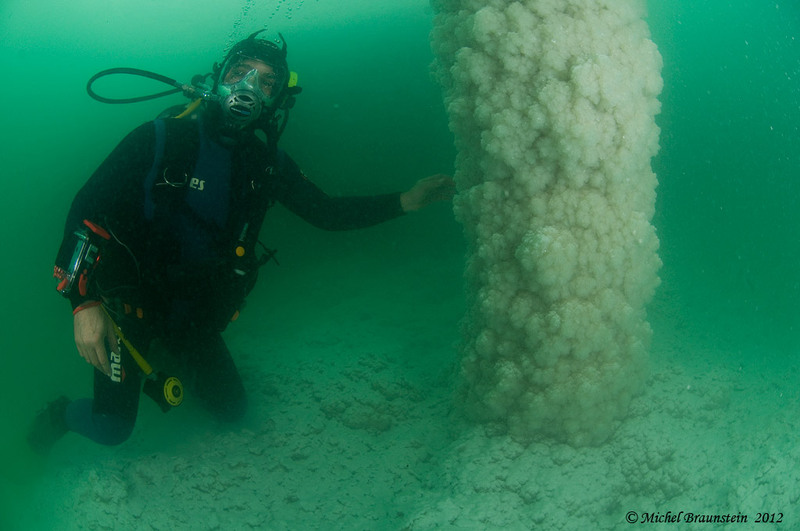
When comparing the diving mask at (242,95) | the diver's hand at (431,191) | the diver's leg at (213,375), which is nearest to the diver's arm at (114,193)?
the diving mask at (242,95)

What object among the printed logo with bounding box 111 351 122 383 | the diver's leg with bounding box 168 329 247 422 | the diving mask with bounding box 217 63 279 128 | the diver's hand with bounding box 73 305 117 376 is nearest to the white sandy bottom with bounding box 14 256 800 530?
the diver's leg with bounding box 168 329 247 422

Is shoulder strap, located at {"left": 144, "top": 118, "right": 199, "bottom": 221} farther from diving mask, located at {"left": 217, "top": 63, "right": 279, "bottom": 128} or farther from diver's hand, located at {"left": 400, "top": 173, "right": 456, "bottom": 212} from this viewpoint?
diver's hand, located at {"left": 400, "top": 173, "right": 456, "bottom": 212}

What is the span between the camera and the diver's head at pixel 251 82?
3.24 m

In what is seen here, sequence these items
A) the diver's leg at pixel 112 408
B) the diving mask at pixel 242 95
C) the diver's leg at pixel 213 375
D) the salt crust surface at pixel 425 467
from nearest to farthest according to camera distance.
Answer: the salt crust surface at pixel 425 467, the diving mask at pixel 242 95, the diver's leg at pixel 112 408, the diver's leg at pixel 213 375

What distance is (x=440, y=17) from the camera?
3.12 m

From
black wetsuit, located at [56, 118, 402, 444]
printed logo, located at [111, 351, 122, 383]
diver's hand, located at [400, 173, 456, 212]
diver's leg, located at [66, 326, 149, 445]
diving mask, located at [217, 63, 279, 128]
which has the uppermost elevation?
diving mask, located at [217, 63, 279, 128]

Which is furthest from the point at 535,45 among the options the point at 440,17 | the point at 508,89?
the point at 440,17

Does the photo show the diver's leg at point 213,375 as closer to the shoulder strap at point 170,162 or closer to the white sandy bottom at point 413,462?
the white sandy bottom at point 413,462

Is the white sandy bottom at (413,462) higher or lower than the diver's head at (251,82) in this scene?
lower

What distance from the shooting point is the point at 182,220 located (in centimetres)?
351

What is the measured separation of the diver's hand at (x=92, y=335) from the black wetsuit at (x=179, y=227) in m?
0.11

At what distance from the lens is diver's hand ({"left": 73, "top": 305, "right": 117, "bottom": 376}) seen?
2.79 m

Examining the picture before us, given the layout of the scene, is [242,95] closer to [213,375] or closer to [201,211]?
[201,211]

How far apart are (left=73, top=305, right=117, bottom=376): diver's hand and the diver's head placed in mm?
1695
